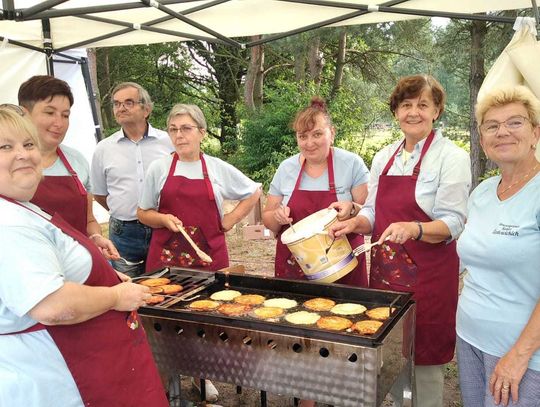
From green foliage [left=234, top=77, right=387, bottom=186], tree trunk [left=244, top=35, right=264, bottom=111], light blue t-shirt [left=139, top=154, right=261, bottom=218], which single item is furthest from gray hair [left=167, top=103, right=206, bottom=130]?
tree trunk [left=244, top=35, right=264, bottom=111]

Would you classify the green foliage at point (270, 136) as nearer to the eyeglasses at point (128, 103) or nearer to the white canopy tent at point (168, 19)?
the white canopy tent at point (168, 19)

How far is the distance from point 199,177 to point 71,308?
180 cm

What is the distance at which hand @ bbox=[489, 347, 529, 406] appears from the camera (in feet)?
5.61

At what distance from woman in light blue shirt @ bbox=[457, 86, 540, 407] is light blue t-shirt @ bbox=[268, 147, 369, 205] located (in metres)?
1.07

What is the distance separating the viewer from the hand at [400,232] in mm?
2324

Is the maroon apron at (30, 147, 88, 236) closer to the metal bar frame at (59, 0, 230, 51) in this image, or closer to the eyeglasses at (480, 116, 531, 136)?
the metal bar frame at (59, 0, 230, 51)

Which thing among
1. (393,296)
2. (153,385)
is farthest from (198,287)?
(393,296)

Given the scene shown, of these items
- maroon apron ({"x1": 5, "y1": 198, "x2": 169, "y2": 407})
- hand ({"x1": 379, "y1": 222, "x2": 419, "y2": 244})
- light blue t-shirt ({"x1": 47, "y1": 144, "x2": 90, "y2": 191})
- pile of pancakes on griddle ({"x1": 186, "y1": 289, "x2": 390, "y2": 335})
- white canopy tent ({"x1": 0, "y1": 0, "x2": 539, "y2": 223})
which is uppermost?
white canopy tent ({"x1": 0, "y1": 0, "x2": 539, "y2": 223})

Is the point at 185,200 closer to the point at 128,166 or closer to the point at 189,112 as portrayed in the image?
the point at 189,112

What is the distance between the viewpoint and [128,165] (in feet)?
11.8

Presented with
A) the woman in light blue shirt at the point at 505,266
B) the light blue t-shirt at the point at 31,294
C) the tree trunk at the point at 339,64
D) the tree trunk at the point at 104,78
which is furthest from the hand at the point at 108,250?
the tree trunk at the point at 104,78

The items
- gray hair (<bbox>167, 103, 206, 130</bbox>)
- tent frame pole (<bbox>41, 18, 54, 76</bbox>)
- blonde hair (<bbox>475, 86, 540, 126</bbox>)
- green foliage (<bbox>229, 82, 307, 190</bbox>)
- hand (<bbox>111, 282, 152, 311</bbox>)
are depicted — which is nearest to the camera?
hand (<bbox>111, 282, 152, 311</bbox>)

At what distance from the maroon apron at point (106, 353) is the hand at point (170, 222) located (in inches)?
46.6

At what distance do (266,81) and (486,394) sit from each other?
1541cm
